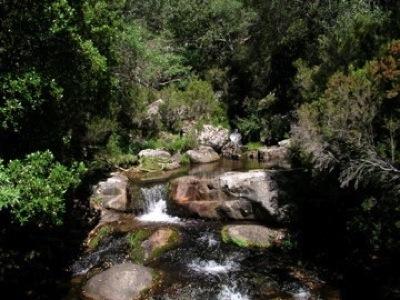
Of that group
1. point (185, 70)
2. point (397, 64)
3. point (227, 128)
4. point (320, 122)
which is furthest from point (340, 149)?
point (185, 70)

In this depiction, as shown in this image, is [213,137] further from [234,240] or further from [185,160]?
[234,240]

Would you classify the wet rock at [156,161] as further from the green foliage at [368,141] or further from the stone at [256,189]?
the green foliage at [368,141]

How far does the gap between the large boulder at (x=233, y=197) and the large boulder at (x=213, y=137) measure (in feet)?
42.5

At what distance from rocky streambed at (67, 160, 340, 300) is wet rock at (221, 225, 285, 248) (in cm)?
4

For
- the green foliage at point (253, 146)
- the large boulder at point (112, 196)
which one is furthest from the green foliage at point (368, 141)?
the green foliage at point (253, 146)

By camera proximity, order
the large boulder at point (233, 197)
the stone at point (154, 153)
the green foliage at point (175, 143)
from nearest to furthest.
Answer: the large boulder at point (233, 197) → the stone at point (154, 153) → the green foliage at point (175, 143)

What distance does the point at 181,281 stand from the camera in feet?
42.4

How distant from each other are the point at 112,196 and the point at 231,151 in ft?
44.8

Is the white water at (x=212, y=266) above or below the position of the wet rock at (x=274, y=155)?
below

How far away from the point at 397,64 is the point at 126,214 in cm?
1246

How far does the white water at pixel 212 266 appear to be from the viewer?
13632mm

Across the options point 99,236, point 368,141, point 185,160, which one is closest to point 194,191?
point 99,236

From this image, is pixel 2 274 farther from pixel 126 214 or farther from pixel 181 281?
pixel 126 214

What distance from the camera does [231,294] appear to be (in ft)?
40.4
